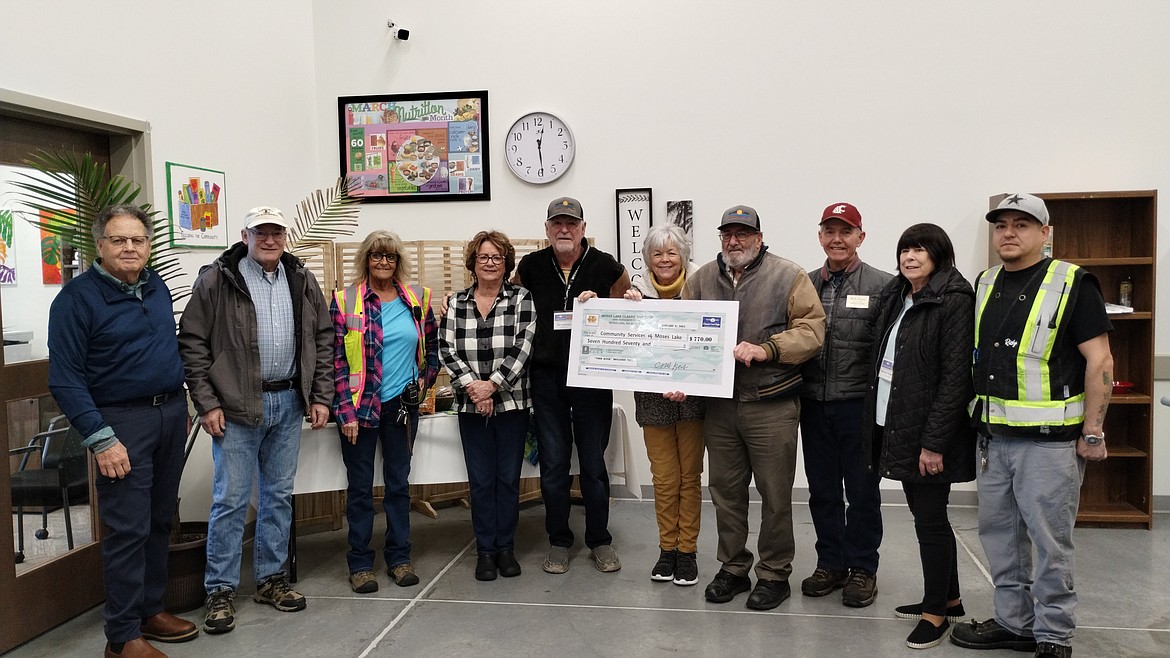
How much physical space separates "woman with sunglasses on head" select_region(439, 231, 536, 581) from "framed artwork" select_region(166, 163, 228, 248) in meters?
1.57

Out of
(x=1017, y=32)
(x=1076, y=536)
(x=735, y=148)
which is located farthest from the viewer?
(x=735, y=148)

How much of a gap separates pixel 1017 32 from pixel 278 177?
4.66m

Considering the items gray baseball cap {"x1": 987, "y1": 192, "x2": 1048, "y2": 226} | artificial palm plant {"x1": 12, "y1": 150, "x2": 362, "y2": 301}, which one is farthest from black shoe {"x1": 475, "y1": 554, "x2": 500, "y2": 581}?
gray baseball cap {"x1": 987, "y1": 192, "x2": 1048, "y2": 226}

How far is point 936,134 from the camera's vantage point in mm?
5078

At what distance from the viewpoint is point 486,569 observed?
3.97 meters

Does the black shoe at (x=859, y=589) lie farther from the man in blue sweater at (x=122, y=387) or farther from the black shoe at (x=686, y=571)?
the man in blue sweater at (x=122, y=387)

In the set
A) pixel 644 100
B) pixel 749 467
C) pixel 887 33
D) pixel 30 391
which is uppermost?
pixel 887 33

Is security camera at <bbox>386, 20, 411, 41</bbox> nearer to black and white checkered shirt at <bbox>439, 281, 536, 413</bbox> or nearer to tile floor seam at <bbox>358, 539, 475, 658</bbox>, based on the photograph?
black and white checkered shirt at <bbox>439, 281, 536, 413</bbox>

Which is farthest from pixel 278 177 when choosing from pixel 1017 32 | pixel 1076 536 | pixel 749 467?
pixel 1076 536

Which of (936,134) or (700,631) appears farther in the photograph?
(936,134)

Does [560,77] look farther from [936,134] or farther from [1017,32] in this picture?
[1017,32]

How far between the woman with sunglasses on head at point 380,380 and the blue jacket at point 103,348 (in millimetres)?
741

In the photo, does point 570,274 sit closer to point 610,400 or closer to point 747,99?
point 610,400

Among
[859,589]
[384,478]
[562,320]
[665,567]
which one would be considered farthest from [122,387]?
[859,589]
